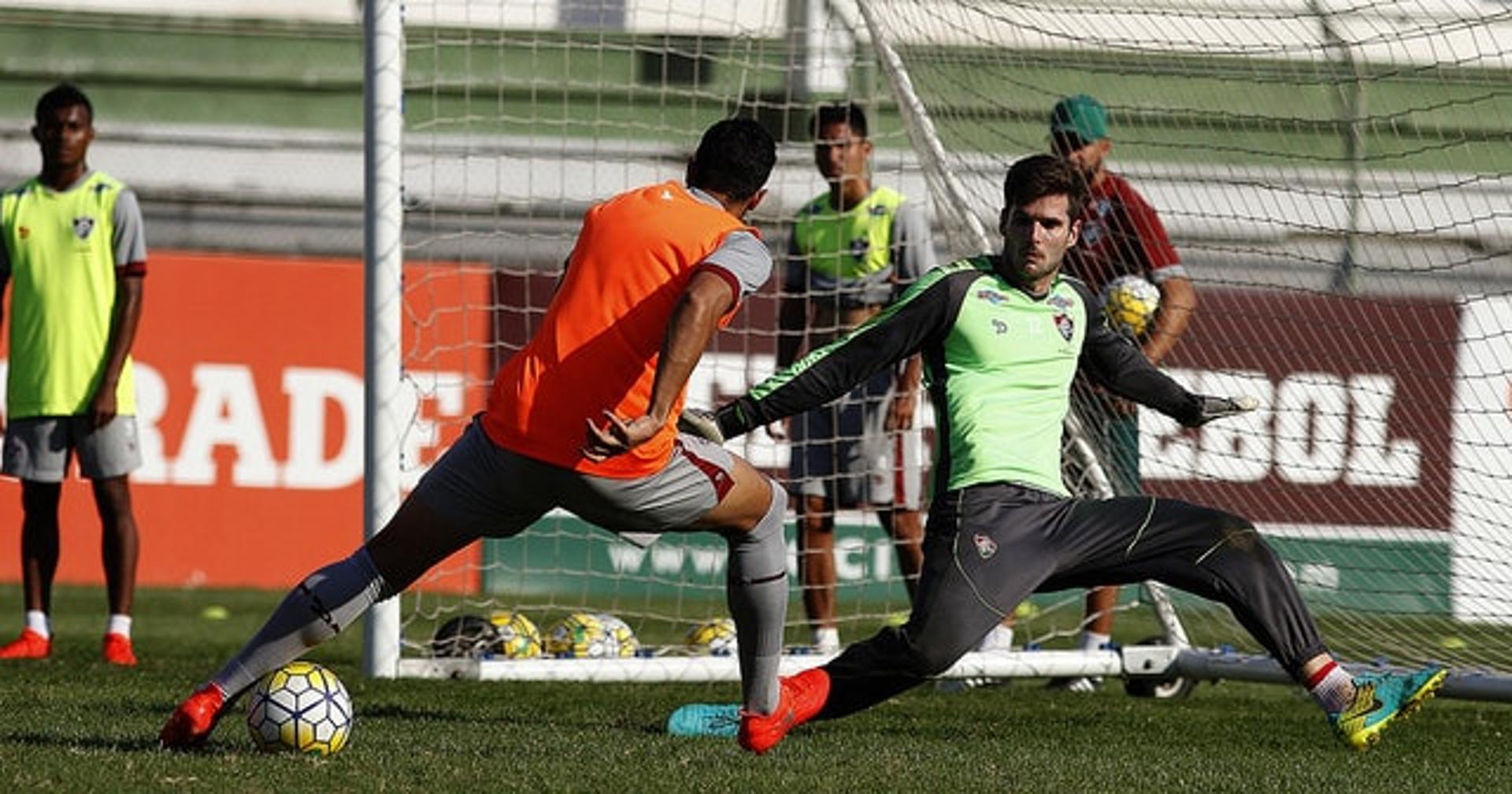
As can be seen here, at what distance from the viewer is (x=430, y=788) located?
6453 mm

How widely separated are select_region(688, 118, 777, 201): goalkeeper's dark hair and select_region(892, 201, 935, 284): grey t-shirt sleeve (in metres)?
3.93

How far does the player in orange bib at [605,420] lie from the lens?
6.73 meters

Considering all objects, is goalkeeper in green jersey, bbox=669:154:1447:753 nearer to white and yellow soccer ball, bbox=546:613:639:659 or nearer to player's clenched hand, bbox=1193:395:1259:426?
player's clenched hand, bbox=1193:395:1259:426

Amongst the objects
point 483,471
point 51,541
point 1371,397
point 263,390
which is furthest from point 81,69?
point 483,471

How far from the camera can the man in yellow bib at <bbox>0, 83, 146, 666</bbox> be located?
1088 centimetres

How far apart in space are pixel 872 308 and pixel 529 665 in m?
2.20

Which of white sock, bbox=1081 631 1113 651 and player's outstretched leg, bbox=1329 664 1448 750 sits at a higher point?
player's outstretched leg, bbox=1329 664 1448 750

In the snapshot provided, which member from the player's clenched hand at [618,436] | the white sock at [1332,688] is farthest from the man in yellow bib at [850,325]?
the player's clenched hand at [618,436]

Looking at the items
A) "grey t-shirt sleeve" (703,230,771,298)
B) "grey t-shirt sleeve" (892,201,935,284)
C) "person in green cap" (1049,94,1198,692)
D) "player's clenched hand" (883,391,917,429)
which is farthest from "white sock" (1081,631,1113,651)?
"grey t-shirt sleeve" (703,230,771,298)

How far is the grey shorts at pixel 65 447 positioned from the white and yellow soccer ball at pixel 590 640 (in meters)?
1.98

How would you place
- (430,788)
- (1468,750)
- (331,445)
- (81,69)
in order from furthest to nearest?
(81,69)
(331,445)
(1468,750)
(430,788)

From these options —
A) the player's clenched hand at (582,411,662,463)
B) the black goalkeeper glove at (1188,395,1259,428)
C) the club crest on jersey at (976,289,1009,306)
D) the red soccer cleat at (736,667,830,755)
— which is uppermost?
the club crest on jersey at (976,289,1009,306)

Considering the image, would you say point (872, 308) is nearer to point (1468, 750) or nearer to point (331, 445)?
point (1468, 750)

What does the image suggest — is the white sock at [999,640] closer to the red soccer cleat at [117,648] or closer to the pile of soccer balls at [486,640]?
the pile of soccer balls at [486,640]
